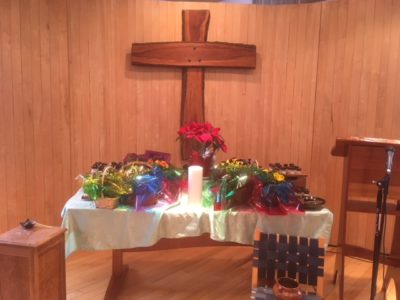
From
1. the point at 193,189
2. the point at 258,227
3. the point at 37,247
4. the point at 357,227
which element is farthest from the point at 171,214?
the point at 357,227

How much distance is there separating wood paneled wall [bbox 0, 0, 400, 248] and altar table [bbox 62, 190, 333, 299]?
126 cm

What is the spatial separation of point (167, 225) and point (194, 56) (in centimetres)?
165

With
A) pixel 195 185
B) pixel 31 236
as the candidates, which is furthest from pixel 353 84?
pixel 31 236

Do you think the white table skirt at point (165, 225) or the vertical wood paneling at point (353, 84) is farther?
the vertical wood paneling at point (353, 84)

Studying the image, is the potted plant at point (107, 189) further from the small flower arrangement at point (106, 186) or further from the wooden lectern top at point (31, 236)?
the wooden lectern top at point (31, 236)

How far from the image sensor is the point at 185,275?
2775mm

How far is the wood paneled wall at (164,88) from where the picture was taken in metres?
2.99

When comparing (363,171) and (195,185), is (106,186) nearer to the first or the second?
(195,185)

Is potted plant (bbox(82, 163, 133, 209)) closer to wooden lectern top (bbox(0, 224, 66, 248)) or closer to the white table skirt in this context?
the white table skirt

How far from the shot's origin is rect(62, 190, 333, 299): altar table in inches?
78.0

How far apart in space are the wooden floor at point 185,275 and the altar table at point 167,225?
25.7 inches

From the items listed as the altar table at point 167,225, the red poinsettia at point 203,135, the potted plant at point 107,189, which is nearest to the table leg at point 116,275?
the altar table at point 167,225

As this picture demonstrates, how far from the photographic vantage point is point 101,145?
3.22 meters

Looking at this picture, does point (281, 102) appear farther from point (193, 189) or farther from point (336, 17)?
point (193, 189)
